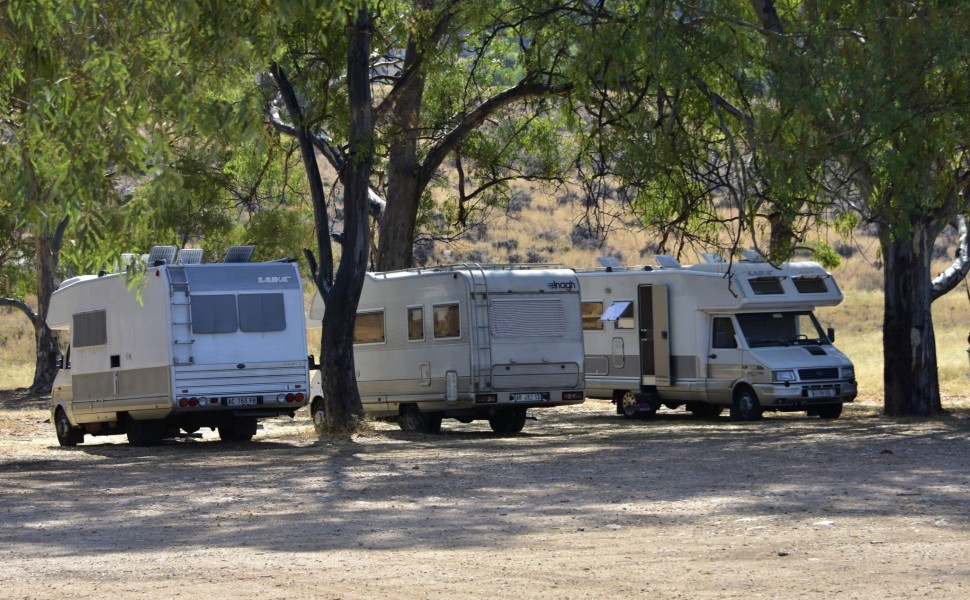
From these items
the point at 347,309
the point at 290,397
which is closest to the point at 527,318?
the point at 347,309

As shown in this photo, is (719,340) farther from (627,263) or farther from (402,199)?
(627,263)

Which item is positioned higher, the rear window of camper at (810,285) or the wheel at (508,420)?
the rear window of camper at (810,285)

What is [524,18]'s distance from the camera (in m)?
18.2

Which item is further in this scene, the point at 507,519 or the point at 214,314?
the point at 214,314

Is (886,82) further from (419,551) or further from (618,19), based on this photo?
(419,551)

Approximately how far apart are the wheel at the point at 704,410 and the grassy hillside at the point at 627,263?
3.92 m

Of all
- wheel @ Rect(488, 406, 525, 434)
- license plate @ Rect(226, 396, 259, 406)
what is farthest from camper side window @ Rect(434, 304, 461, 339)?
license plate @ Rect(226, 396, 259, 406)

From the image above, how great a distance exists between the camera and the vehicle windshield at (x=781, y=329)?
2253 cm

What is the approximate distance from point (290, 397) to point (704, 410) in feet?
29.7

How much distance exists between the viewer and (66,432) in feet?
69.9

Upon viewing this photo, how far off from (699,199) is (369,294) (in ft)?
20.5

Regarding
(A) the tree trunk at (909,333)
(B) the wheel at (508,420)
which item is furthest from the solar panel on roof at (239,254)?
(A) the tree trunk at (909,333)

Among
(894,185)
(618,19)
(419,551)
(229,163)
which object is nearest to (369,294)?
(229,163)

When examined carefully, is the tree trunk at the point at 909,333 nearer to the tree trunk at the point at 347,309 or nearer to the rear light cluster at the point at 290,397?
the tree trunk at the point at 347,309
